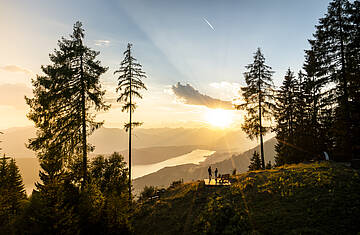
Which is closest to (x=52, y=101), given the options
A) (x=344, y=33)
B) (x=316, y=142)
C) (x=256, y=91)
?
(x=256, y=91)

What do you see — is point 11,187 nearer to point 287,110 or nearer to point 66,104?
point 66,104

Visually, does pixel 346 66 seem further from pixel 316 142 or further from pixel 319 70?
pixel 316 142

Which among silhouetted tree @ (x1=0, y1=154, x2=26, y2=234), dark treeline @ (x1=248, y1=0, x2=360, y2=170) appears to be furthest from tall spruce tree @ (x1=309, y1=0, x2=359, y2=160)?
silhouetted tree @ (x1=0, y1=154, x2=26, y2=234)

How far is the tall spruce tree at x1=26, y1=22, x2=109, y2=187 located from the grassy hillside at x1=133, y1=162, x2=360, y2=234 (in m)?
7.58

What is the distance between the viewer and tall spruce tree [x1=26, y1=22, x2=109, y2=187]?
44.4ft

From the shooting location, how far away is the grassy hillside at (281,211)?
24.5 feet

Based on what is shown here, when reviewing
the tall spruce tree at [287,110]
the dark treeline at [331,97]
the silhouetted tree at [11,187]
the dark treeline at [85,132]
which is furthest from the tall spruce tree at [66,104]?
the tall spruce tree at [287,110]

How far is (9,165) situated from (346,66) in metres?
40.5

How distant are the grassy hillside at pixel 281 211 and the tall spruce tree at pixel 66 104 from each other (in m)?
7.58

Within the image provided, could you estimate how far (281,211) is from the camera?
348 inches

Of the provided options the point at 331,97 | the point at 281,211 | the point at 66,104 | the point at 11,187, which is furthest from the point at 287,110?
the point at 11,187

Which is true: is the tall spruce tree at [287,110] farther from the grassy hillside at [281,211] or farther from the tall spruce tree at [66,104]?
the tall spruce tree at [66,104]

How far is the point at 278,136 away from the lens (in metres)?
34.1

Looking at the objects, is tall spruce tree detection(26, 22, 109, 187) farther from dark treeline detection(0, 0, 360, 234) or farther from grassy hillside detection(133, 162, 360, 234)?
grassy hillside detection(133, 162, 360, 234)
